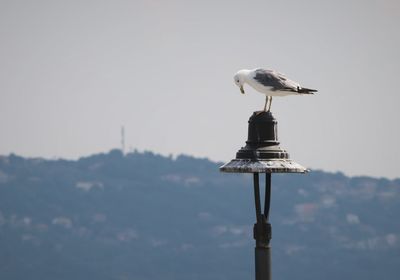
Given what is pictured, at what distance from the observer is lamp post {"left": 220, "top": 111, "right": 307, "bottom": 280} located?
7406mm

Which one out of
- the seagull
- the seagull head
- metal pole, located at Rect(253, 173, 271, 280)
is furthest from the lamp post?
the seagull head

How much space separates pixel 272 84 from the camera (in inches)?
321

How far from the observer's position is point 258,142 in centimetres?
765

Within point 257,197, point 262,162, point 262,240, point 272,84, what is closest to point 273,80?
point 272,84

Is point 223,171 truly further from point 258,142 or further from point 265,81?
point 265,81

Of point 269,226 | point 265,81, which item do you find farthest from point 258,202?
point 265,81

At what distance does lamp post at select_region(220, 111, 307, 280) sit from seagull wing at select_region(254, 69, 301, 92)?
483 mm

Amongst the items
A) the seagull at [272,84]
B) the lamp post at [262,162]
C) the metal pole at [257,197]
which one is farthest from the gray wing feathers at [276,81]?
the metal pole at [257,197]

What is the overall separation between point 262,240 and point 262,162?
550mm

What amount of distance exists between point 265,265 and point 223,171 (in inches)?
31.0

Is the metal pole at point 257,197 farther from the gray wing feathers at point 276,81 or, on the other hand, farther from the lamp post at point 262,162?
the gray wing feathers at point 276,81

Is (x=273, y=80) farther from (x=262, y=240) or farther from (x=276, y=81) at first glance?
(x=262, y=240)

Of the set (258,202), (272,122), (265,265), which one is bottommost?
(265,265)

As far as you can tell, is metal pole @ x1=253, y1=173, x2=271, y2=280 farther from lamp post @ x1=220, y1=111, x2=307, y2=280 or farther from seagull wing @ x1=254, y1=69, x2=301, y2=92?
seagull wing @ x1=254, y1=69, x2=301, y2=92
